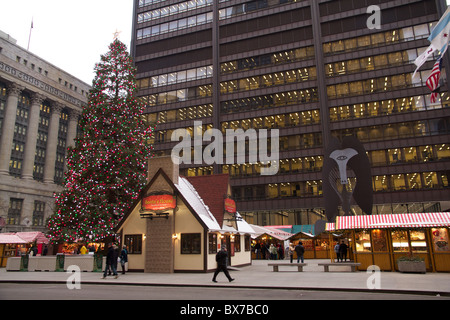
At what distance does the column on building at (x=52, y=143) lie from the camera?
80188 mm

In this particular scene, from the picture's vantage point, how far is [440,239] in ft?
67.4

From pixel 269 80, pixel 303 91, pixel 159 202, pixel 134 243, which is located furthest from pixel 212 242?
pixel 269 80

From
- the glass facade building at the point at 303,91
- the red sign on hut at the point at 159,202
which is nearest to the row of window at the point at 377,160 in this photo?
the glass facade building at the point at 303,91

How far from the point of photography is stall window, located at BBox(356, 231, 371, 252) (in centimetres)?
2223

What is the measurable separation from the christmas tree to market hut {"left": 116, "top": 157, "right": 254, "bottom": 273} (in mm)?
2938

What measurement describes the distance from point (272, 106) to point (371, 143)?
17.4 meters

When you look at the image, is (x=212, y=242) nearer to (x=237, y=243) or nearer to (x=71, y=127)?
(x=237, y=243)

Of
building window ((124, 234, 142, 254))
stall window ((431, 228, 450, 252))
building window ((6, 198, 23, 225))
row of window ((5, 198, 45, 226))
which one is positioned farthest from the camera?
row of window ((5, 198, 45, 226))

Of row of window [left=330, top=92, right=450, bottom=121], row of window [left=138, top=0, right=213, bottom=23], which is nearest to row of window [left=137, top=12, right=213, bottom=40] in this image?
row of window [left=138, top=0, right=213, bottom=23]

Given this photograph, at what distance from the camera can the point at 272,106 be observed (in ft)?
197

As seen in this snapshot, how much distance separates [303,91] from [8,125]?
59.1m

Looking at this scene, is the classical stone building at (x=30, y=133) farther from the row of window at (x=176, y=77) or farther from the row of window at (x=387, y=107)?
the row of window at (x=387, y=107)

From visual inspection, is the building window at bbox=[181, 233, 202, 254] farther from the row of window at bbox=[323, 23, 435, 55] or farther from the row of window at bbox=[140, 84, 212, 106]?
the row of window at bbox=[323, 23, 435, 55]

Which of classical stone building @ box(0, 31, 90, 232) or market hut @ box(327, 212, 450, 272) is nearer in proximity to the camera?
market hut @ box(327, 212, 450, 272)
